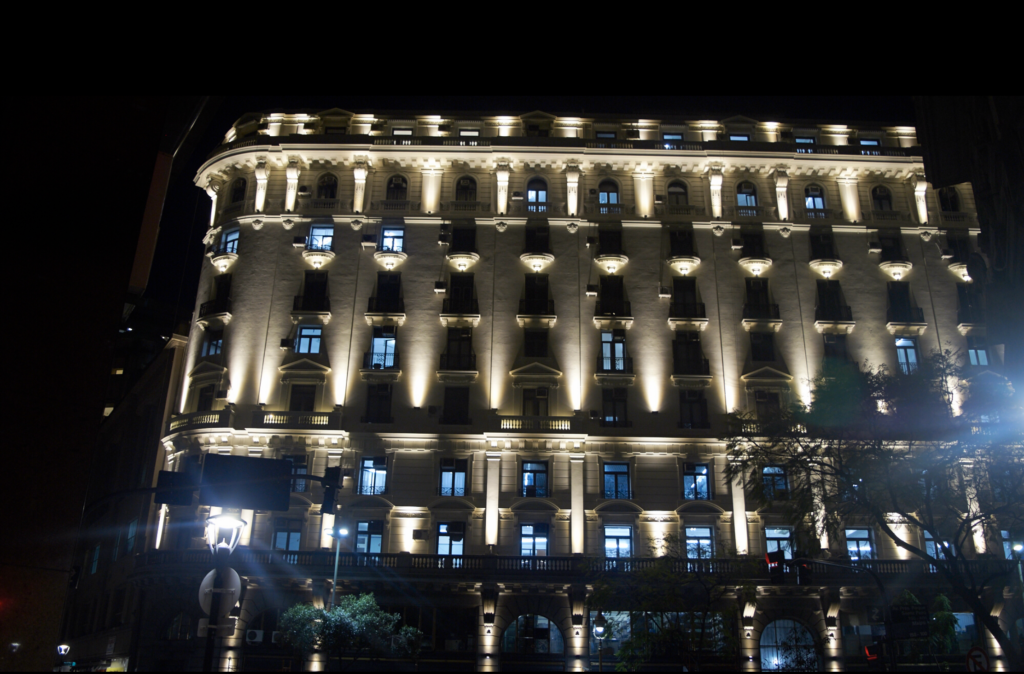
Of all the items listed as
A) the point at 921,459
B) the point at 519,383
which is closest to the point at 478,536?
the point at 519,383

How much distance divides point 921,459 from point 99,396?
29.0 metres

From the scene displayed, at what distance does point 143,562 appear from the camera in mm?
40188

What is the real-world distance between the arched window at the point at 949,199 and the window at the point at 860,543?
2128cm

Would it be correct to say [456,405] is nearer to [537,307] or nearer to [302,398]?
[537,307]

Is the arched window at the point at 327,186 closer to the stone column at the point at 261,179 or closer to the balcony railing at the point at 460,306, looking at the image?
the stone column at the point at 261,179

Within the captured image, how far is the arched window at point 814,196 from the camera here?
48969 millimetres

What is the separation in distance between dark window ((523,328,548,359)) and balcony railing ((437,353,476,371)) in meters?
3.09

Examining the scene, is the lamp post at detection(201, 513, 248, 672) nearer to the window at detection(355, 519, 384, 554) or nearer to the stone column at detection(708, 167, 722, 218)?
the window at detection(355, 519, 384, 554)

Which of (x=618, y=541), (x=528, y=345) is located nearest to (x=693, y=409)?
(x=618, y=541)

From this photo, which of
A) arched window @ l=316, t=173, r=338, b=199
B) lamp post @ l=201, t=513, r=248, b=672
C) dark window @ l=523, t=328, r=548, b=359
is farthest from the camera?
arched window @ l=316, t=173, r=338, b=199

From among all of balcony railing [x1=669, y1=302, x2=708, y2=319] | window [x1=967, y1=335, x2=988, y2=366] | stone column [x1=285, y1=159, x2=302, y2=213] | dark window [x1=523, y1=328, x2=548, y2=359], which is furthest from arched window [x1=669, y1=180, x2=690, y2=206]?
stone column [x1=285, y1=159, x2=302, y2=213]

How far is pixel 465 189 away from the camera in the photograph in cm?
4881

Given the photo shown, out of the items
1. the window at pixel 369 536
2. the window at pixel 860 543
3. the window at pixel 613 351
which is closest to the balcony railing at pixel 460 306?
the window at pixel 613 351

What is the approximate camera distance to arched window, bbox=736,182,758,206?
48812 millimetres
